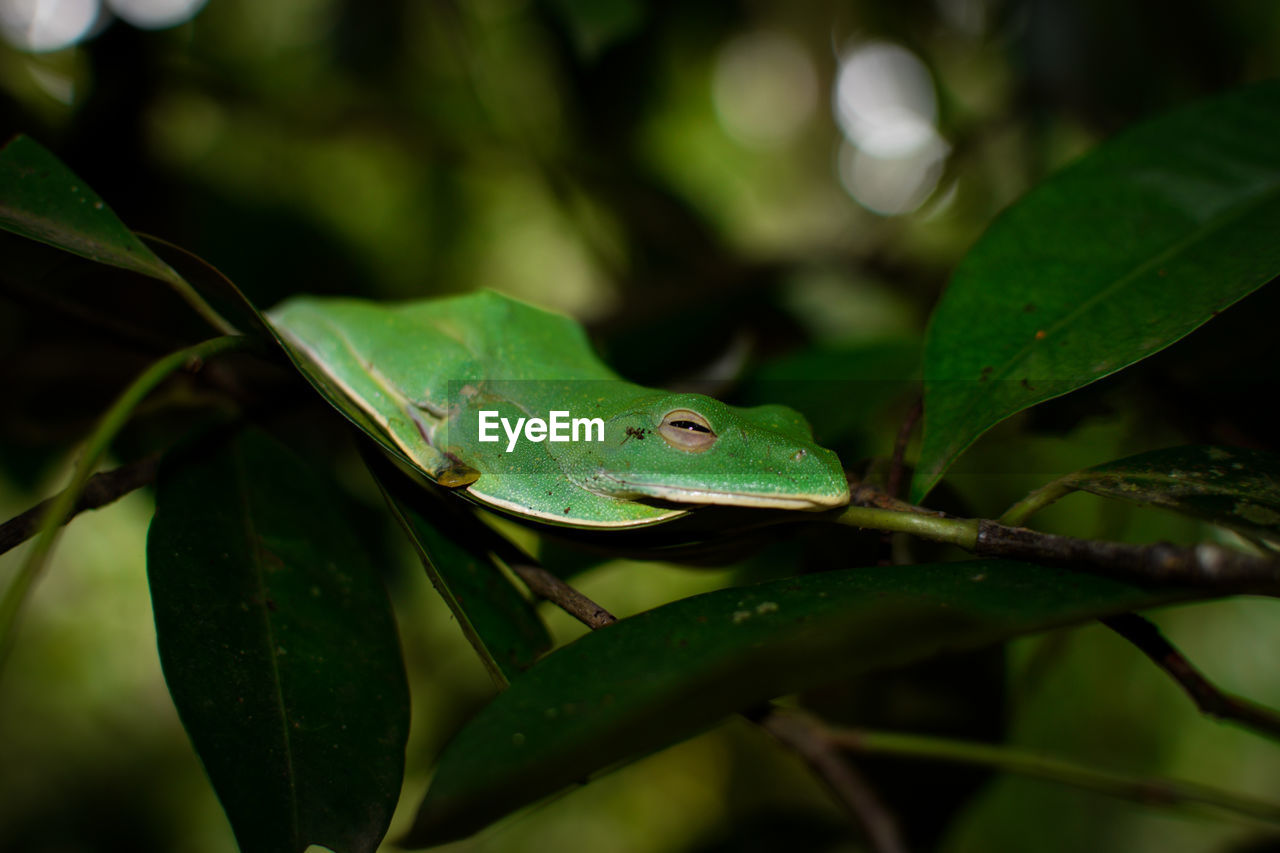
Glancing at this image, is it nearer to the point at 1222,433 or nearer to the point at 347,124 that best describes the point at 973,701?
the point at 1222,433

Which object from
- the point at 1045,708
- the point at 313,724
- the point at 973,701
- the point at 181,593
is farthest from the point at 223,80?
the point at 1045,708

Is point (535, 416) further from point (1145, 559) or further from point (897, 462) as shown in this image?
point (1145, 559)

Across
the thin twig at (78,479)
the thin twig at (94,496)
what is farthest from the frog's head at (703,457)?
the thin twig at (94,496)

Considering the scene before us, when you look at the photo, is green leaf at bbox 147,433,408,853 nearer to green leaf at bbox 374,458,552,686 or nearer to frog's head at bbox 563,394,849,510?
green leaf at bbox 374,458,552,686

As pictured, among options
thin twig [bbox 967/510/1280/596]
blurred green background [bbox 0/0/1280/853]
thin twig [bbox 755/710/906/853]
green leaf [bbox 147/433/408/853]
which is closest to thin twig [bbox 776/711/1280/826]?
thin twig [bbox 755/710/906/853]

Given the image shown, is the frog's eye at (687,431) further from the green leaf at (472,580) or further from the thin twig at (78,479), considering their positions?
the thin twig at (78,479)

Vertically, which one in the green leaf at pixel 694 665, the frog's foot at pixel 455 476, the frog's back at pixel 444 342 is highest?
the frog's back at pixel 444 342
